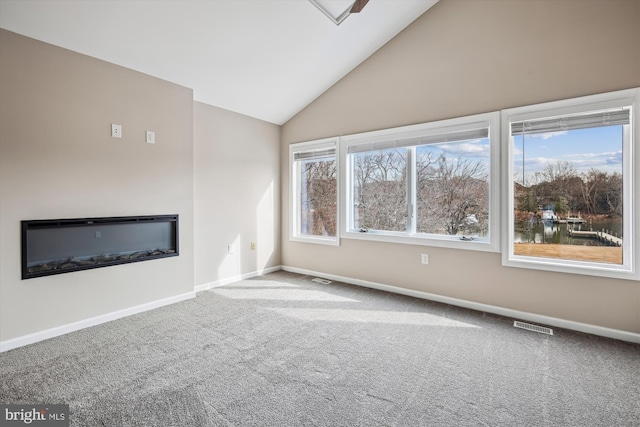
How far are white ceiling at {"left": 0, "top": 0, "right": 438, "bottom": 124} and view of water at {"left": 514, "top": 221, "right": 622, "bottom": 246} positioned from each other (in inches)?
111

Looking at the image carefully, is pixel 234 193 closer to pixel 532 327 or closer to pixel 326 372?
→ pixel 326 372

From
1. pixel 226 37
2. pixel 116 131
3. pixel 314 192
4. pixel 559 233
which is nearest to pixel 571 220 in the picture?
pixel 559 233

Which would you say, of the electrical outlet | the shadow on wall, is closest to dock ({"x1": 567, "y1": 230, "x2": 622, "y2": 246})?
the shadow on wall

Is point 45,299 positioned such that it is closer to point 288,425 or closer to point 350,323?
point 288,425

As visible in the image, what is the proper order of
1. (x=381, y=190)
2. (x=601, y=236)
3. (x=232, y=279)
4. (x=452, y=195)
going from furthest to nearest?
1. (x=232, y=279)
2. (x=381, y=190)
3. (x=452, y=195)
4. (x=601, y=236)

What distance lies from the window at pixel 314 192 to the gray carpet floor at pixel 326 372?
1792 mm

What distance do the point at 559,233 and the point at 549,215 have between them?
0.65ft

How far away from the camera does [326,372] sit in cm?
208

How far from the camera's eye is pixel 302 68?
3.83 meters

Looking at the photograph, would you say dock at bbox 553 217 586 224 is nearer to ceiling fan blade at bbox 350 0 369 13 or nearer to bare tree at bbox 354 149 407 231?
bare tree at bbox 354 149 407 231

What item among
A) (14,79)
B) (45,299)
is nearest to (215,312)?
(45,299)

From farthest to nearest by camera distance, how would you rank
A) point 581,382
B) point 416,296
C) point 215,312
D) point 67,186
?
point 416,296
point 215,312
point 67,186
point 581,382

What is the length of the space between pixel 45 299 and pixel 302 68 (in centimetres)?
368

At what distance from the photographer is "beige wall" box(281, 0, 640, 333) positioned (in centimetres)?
256
